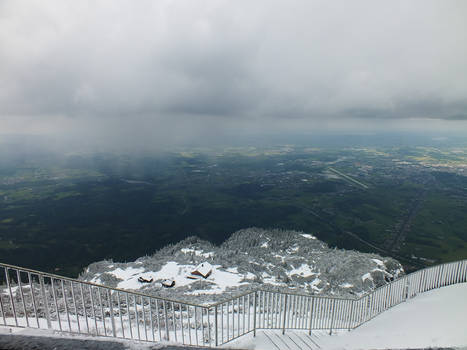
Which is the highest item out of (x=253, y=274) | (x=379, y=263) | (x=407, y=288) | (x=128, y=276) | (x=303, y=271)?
(x=407, y=288)

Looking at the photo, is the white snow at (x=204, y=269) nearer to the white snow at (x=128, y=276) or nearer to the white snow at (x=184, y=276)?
the white snow at (x=184, y=276)

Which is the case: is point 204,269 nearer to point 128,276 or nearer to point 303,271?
point 128,276

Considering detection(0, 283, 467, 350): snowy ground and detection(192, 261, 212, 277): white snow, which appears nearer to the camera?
detection(0, 283, 467, 350): snowy ground

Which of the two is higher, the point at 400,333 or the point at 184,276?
the point at 400,333

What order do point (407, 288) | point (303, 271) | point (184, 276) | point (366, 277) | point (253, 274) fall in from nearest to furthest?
point (407, 288) < point (366, 277) < point (184, 276) < point (253, 274) < point (303, 271)

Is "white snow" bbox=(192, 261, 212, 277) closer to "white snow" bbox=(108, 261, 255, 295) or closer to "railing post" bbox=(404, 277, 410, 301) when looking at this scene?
"white snow" bbox=(108, 261, 255, 295)

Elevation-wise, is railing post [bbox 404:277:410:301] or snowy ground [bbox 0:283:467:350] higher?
snowy ground [bbox 0:283:467:350]

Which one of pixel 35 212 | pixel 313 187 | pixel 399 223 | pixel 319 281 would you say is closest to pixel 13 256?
pixel 35 212

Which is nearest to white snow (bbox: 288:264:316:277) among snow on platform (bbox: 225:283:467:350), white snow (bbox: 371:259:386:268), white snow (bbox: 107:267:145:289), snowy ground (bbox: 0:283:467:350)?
white snow (bbox: 371:259:386:268)

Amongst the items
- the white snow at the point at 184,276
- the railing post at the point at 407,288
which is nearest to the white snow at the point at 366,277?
the white snow at the point at 184,276

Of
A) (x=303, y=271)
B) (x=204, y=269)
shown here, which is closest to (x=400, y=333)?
(x=204, y=269)
